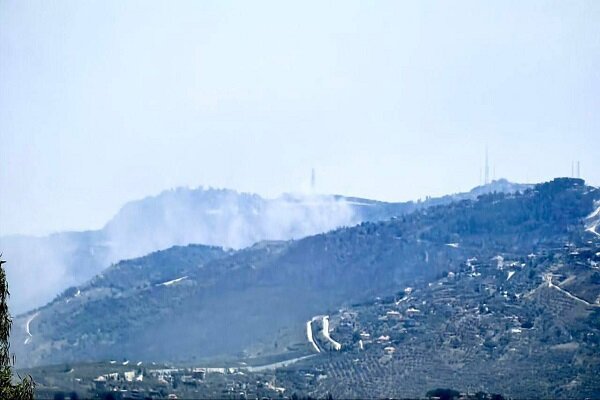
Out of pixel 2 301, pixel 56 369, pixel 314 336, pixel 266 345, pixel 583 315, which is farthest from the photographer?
pixel 266 345

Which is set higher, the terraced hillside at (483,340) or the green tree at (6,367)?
the green tree at (6,367)

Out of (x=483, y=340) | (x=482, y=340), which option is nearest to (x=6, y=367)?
(x=483, y=340)

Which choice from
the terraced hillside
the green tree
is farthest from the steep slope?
the green tree

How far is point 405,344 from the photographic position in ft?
508

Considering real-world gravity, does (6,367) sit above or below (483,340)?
above

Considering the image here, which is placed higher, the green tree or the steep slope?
the green tree

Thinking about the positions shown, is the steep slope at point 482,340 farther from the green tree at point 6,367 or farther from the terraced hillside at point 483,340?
the green tree at point 6,367

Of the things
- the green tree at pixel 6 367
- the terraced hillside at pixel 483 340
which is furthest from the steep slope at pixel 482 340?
the green tree at pixel 6 367

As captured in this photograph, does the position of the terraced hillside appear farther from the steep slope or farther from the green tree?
the green tree

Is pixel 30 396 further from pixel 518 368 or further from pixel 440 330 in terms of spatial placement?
pixel 440 330

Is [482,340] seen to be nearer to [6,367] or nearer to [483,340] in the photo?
[483,340]

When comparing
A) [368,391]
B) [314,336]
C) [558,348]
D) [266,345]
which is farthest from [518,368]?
[266,345]

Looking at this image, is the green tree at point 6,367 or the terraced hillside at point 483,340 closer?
the green tree at point 6,367

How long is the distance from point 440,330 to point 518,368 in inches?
1080
